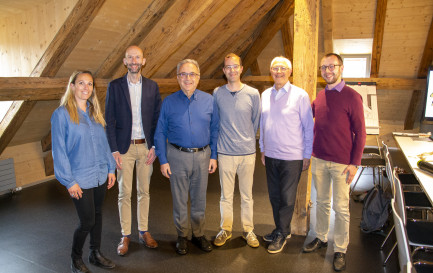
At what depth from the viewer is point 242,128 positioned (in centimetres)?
289

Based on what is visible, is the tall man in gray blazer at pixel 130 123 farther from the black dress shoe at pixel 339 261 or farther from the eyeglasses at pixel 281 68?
the black dress shoe at pixel 339 261

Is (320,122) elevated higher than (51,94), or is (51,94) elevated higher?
(51,94)

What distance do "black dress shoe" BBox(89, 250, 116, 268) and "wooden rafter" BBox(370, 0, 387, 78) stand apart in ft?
17.0

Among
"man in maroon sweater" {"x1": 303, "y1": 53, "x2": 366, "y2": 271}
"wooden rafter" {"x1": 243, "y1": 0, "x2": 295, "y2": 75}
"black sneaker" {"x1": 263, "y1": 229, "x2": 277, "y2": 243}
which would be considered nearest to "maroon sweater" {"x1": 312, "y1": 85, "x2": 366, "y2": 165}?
"man in maroon sweater" {"x1": 303, "y1": 53, "x2": 366, "y2": 271}

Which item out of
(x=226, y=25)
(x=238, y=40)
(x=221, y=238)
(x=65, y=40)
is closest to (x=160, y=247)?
(x=221, y=238)

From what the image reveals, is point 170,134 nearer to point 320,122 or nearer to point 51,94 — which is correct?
point 320,122

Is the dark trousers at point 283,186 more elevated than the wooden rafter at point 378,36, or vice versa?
the wooden rafter at point 378,36

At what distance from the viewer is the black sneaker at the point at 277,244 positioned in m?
3.02

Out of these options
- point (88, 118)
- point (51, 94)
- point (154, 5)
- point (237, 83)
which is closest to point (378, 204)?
point (237, 83)

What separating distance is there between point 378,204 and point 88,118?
9.12 ft

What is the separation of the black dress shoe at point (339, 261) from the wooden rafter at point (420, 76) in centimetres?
434

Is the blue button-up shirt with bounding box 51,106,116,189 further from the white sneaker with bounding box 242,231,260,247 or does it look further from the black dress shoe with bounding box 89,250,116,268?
the white sneaker with bounding box 242,231,260,247

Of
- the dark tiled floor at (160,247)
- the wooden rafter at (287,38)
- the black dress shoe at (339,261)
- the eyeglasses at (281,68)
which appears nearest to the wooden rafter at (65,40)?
the dark tiled floor at (160,247)

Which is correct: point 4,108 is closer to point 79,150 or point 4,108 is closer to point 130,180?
point 130,180
